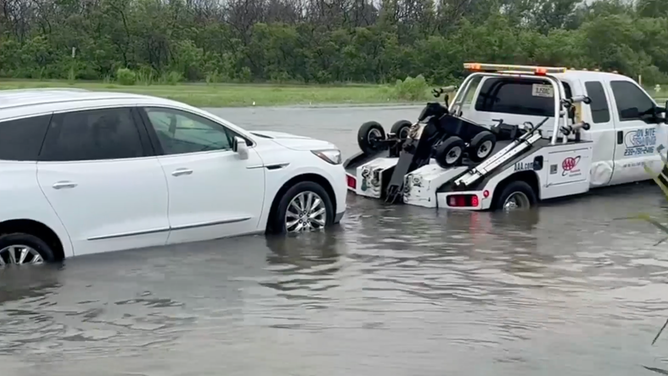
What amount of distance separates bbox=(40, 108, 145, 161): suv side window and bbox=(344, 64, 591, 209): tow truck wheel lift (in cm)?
385

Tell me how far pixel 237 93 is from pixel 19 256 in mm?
25907

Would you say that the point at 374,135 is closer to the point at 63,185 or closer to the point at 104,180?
the point at 104,180

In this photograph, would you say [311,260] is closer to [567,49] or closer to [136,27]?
[567,49]

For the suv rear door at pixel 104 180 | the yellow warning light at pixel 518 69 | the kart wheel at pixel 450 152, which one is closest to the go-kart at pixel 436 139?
the kart wheel at pixel 450 152

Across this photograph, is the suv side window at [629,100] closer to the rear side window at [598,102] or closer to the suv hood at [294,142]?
the rear side window at [598,102]

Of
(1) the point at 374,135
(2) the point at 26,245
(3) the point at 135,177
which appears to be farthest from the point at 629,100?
(2) the point at 26,245

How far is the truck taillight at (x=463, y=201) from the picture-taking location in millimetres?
11766

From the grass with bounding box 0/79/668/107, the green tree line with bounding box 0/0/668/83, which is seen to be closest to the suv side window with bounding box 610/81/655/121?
the grass with bounding box 0/79/668/107

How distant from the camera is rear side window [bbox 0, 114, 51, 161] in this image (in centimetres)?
846

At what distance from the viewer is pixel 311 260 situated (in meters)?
9.36

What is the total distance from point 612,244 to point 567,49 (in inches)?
838

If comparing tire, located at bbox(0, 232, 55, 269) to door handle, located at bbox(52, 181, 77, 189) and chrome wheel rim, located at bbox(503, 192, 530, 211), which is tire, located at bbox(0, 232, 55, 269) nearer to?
door handle, located at bbox(52, 181, 77, 189)

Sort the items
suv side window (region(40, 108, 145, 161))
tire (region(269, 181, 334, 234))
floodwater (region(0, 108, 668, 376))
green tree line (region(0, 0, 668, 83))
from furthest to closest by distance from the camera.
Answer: green tree line (region(0, 0, 668, 83)) → tire (region(269, 181, 334, 234)) → suv side window (region(40, 108, 145, 161)) → floodwater (region(0, 108, 668, 376))

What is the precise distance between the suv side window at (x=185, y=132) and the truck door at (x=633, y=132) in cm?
561
